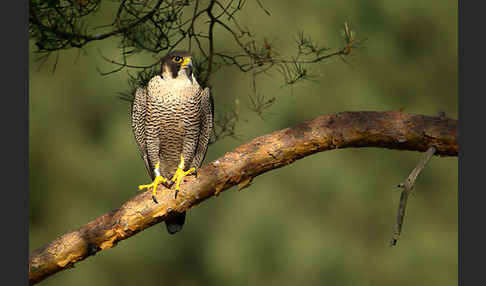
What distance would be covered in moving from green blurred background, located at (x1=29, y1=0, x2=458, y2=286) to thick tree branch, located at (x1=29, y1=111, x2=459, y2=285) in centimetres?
444

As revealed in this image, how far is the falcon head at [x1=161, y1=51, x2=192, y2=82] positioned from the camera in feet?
9.39

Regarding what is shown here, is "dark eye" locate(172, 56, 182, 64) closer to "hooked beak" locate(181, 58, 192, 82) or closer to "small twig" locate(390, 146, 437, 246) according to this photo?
"hooked beak" locate(181, 58, 192, 82)

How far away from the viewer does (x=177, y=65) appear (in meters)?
2.87

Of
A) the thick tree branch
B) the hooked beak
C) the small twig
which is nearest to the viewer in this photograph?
the small twig

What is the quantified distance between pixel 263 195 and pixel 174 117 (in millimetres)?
4574

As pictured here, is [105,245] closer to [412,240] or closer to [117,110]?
[117,110]

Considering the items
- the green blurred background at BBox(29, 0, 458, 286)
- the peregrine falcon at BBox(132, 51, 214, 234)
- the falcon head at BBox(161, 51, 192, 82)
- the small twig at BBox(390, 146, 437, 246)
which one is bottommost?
the small twig at BBox(390, 146, 437, 246)

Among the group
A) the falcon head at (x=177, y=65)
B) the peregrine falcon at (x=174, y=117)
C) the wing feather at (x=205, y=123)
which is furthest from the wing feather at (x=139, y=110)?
the wing feather at (x=205, y=123)

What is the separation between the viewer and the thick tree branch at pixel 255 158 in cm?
234

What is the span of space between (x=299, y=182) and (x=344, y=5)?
304 cm

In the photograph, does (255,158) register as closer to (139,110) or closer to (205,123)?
(205,123)

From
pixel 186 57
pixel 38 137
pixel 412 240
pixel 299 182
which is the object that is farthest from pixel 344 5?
pixel 186 57

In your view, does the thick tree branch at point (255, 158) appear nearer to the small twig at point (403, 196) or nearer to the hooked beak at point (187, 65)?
the small twig at point (403, 196)

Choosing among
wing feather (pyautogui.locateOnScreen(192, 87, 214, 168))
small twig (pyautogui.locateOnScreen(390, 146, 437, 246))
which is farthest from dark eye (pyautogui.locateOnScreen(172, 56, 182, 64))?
small twig (pyautogui.locateOnScreen(390, 146, 437, 246))
